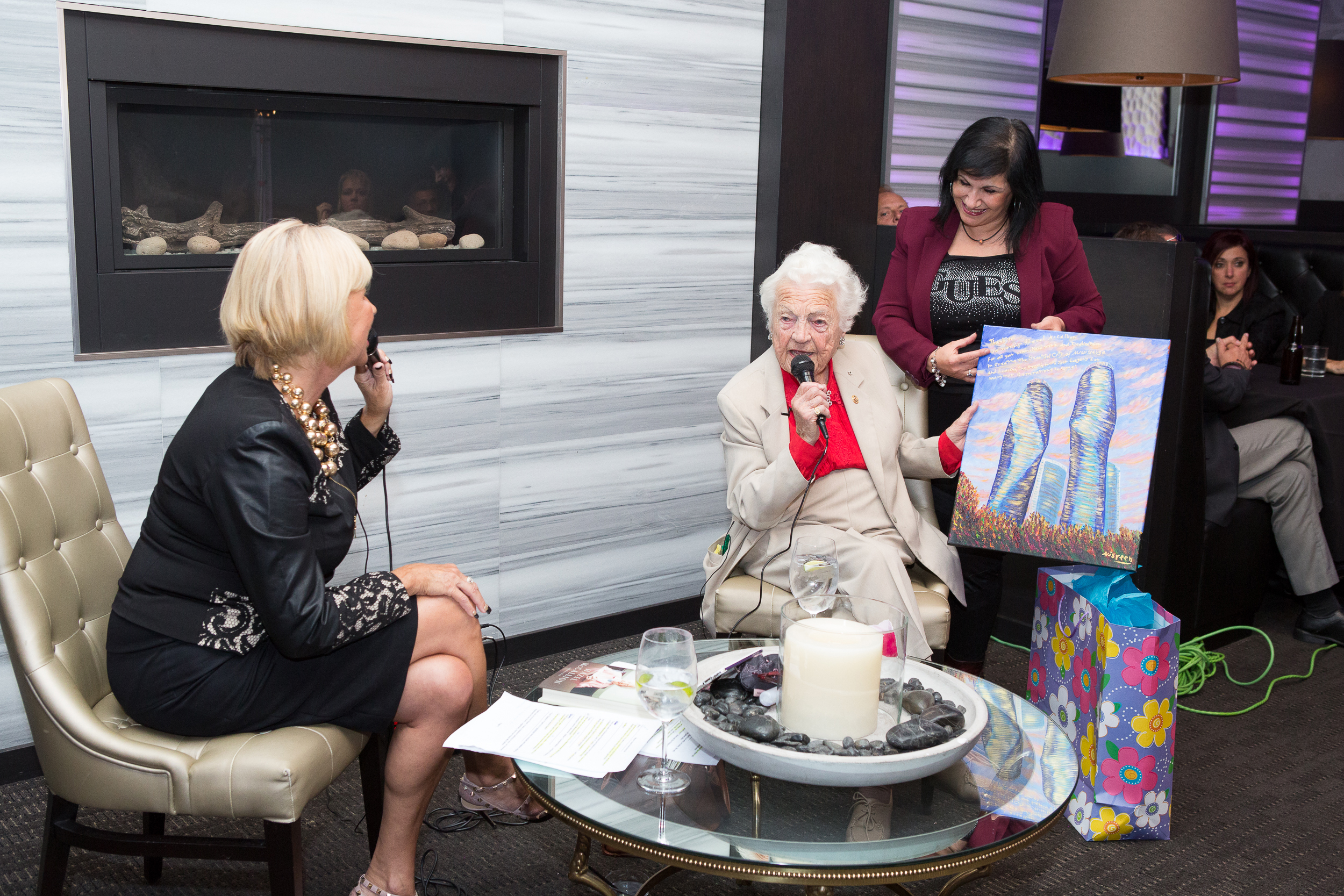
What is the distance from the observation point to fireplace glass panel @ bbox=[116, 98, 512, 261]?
8.27 feet

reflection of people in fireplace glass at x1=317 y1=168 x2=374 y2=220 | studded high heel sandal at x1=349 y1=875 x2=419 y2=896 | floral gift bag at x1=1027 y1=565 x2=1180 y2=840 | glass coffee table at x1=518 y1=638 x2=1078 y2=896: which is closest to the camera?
glass coffee table at x1=518 y1=638 x2=1078 y2=896

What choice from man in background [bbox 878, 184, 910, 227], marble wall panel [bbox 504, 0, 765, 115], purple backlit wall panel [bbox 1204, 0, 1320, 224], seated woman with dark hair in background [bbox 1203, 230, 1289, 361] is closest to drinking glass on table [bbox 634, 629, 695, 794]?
marble wall panel [bbox 504, 0, 765, 115]

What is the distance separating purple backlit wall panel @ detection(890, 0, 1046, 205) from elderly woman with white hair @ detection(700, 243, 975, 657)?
2326 millimetres

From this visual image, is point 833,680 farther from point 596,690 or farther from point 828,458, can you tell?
point 828,458

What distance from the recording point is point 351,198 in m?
2.84

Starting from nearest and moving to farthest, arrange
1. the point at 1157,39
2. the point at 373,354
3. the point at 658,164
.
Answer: the point at 373,354 < the point at 1157,39 < the point at 658,164

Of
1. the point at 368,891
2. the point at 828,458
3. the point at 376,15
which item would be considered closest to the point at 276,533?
the point at 368,891

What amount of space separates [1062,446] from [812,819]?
1.06 meters

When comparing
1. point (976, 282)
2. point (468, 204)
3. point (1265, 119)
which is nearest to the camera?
point (976, 282)

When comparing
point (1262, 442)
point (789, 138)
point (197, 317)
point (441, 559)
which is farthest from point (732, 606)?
point (1262, 442)

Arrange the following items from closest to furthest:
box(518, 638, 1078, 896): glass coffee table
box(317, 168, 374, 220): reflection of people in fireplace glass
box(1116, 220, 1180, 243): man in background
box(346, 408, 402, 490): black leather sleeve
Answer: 1. box(518, 638, 1078, 896): glass coffee table
2. box(346, 408, 402, 490): black leather sleeve
3. box(317, 168, 374, 220): reflection of people in fireplace glass
4. box(1116, 220, 1180, 243): man in background

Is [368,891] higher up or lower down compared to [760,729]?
lower down

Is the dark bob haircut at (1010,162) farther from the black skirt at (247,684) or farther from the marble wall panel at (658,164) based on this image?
the black skirt at (247,684)

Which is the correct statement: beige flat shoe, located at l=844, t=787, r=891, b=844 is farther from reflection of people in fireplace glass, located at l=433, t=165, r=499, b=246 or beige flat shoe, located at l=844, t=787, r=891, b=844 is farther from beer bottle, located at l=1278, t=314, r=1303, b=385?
beer bottle, located at l=1278, t=314, r=1303, b=385
